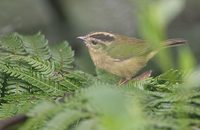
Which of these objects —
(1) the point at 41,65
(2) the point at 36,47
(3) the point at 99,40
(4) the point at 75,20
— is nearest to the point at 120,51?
(3) the point at 99,40

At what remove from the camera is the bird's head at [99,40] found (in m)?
3.73

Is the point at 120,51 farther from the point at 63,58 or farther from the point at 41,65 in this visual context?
the point at 41,65

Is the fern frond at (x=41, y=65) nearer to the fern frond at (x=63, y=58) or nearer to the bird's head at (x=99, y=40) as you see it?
the fern frond at (x=63, y=58)

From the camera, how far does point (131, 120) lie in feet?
4.09

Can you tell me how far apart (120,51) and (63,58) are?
3.55 feet

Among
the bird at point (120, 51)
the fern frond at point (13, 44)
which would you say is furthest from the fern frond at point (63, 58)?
the bird at point (120, 51)

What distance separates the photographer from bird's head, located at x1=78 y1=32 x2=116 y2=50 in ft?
12.2

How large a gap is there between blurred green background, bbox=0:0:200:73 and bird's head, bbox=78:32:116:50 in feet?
4.93

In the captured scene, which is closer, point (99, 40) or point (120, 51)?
point (120, 51)

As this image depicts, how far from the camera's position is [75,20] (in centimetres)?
575

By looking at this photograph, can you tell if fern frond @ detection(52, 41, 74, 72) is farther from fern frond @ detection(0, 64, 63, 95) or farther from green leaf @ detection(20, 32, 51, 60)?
fern frond @ detection(0, 64, 63, 95)

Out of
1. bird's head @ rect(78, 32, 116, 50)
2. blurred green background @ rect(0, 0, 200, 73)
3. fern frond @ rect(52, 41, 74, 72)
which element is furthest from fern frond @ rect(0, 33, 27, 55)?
blurred green background @ rect(0, 0, 200, 73)

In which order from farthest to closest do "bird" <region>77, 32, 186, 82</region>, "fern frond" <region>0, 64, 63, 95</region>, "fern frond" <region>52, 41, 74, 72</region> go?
1. "bird" <region>77, 32, 186, 82</region>
2. "fern frond" <region>52, 41, 74, 72</region>
3. "fern frond" <region>0, 64, 63, 95</region>

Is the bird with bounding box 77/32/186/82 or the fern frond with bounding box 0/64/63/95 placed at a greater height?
the bird with bounding box 77/32/186/82
